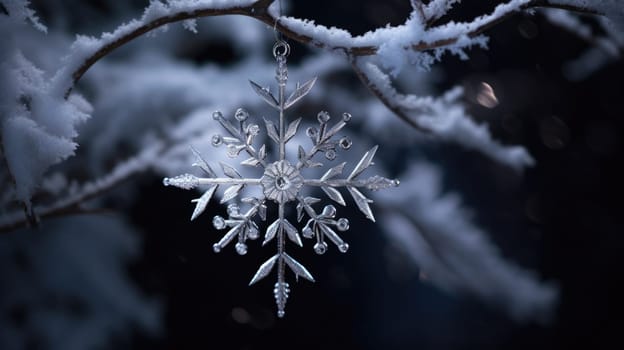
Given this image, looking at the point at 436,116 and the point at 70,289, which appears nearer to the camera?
the point at 436,116

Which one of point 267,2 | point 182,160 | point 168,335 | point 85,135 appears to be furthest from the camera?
point 168,335

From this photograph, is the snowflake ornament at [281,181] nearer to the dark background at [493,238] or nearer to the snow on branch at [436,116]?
the snow on branch at [436,116]

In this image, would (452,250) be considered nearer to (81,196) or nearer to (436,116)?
(436,116)

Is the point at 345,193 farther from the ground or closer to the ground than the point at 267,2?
farther from the ground

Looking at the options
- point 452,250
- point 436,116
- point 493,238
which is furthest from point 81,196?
point 493,238

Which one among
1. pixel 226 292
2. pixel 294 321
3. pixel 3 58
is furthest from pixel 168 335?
pixel 3 58

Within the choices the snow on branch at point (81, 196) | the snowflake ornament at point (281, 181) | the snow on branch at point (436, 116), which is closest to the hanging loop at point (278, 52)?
the snowflake ornament at point (281, 181)

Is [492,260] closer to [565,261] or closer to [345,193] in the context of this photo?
[565,261]
